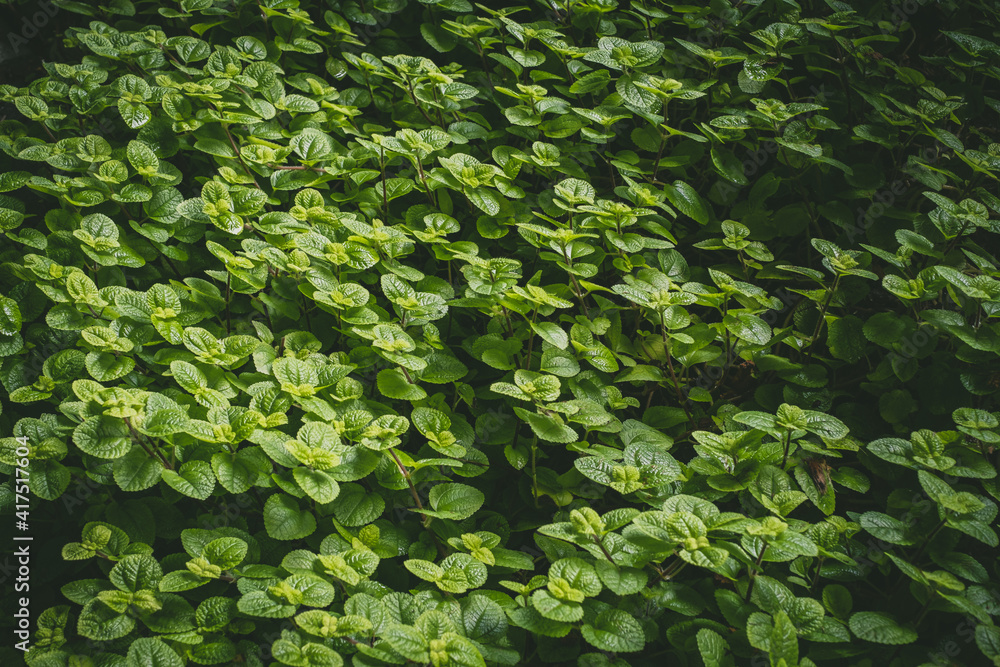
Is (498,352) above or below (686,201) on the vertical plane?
below

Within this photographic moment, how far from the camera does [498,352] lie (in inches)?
91.5

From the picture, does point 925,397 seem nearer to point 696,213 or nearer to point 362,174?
point 696,213

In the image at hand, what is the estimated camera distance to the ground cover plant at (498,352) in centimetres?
179

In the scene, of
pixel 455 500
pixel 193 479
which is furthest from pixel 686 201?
pixel 193 479

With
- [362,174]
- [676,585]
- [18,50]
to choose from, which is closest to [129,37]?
[18,50]

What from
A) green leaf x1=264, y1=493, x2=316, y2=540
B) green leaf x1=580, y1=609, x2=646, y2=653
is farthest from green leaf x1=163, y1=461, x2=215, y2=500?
green leaf x1=580, y1=609, x2=646, y2=653

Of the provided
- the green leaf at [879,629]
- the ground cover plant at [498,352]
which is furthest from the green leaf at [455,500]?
the green leaf at [879,629]

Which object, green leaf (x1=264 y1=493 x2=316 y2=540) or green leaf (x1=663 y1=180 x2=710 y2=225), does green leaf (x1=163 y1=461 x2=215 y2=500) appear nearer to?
green leaf (x1=264 y1=493 x2=316 y2=540)

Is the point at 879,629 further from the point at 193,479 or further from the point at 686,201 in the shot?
the point at 193,479

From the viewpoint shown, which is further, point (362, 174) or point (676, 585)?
point (362, 174)

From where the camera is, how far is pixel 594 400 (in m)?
2.31

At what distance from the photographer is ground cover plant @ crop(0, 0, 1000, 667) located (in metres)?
1.79

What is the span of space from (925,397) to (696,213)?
1094 millimetres

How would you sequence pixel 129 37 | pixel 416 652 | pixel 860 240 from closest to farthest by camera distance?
pixel 416 652 → pixel 860 240 → pixel 129 37
